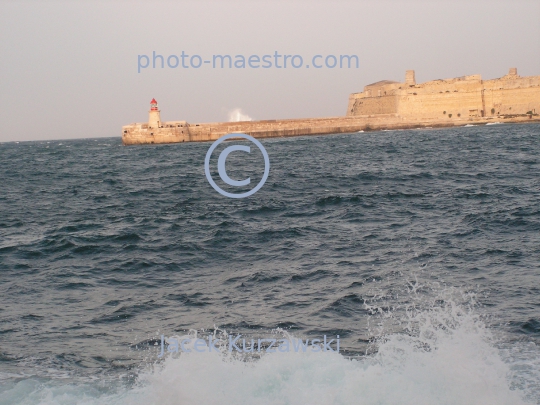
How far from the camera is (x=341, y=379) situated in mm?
4488

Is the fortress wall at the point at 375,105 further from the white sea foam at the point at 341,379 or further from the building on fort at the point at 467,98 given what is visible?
the white sea foam at the point at 341,379

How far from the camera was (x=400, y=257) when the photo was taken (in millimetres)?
8023

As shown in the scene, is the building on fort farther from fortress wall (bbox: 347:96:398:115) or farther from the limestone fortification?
fortress wall (bbox: 347:96:398:115)

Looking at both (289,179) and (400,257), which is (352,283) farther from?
(289,179)

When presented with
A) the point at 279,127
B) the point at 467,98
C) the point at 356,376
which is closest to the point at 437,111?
the point at 467,98

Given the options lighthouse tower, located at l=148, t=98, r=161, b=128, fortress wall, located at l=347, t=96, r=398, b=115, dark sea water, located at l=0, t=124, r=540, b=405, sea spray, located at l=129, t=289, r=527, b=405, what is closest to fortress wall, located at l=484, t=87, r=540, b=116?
fortress wall, located at l=347, t=96, r=398, b=115

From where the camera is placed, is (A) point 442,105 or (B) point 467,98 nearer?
(B) point 467,98

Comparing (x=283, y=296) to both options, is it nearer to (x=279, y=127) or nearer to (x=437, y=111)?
(x=279, y=127)

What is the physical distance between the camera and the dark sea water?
449cm

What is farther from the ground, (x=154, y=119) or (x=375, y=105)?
(x=375, y=105)

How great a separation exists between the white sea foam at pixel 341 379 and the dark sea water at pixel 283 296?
0.05ft

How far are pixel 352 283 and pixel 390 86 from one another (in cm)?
5331

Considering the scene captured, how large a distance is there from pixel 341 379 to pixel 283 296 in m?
2.22

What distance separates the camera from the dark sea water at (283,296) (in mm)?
4488
